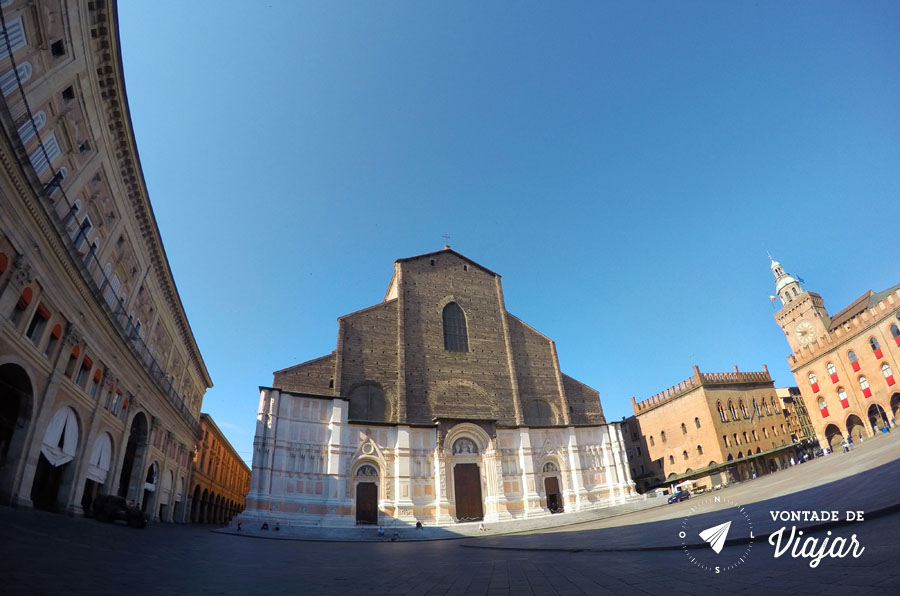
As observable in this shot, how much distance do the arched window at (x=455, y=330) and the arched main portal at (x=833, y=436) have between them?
35.3 metres

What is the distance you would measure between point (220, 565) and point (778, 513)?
1093 centimetres

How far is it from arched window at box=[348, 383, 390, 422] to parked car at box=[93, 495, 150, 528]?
39.9 feet

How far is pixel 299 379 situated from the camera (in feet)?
84.5

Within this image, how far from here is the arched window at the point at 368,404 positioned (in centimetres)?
2652

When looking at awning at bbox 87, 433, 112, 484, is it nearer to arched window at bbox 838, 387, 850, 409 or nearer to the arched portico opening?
the arched portico opening

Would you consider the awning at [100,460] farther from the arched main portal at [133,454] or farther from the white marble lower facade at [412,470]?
the white marble lower facade at [412,470]

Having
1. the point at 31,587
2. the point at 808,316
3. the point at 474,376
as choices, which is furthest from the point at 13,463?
the point at 808,316

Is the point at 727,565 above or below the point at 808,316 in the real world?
below

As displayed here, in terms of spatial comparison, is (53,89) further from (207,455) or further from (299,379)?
(207,455)

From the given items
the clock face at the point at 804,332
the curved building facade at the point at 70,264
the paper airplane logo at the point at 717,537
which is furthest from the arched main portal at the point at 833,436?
the curved building facade at the point at 70,264

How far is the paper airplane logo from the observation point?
21.0 ft

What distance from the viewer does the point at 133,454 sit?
66.8 feet

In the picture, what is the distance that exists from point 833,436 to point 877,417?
15.7 feet

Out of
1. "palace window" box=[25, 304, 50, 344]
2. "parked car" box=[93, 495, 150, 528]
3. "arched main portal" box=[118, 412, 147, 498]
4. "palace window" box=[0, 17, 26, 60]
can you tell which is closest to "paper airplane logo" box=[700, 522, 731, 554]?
"palace window" box=[25, 304, 50, 344]
